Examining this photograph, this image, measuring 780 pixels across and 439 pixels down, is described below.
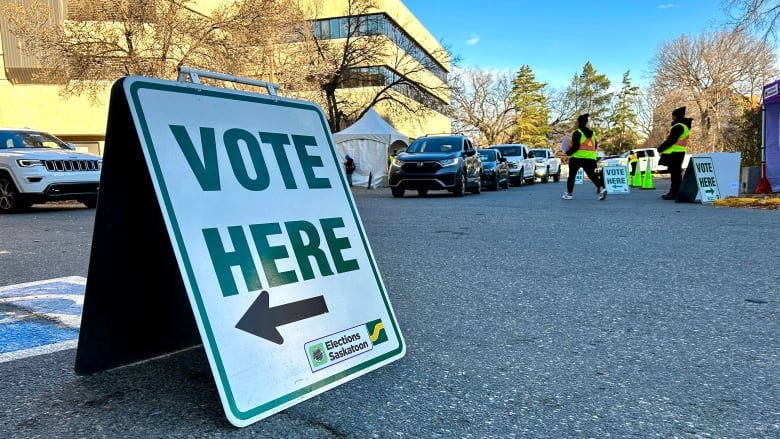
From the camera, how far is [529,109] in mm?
70688

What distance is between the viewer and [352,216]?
8.43 feet

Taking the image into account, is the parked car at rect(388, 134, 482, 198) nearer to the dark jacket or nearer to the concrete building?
the dark jacket

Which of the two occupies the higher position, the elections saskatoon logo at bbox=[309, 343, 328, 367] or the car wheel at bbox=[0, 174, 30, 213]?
the car wheel at bbox=[0, 174, 30, 213]

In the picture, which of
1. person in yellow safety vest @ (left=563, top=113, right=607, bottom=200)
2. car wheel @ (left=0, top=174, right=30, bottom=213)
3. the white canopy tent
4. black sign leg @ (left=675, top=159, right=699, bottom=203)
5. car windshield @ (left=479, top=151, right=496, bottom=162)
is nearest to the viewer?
car wheel @ (left=0, top=174, right=30, bottom=213)

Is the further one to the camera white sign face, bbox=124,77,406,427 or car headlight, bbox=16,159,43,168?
car headlight, bbox=16,159,43,168

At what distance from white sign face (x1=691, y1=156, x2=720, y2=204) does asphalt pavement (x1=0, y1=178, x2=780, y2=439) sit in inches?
271

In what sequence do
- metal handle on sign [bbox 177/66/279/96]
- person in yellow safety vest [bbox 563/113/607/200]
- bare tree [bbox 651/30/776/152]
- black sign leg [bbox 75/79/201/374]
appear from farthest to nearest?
bare tree [bbox 651/30/776/152], person in yellow safety vest [bbox 563/113/607/200], metal handle on sign [bbox 177/66/279/96], black sign leg [bbox 75/79/201/374]

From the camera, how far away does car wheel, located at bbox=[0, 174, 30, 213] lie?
34.1 feet

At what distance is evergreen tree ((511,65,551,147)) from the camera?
69.6m

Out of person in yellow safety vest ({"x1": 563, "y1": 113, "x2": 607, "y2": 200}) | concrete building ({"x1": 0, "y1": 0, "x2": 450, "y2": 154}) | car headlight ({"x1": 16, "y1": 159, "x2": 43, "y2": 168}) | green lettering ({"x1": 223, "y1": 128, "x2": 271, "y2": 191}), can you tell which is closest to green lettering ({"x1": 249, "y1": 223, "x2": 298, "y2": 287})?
green lettering ({"x1": 223, "y1": 128, "x2": 271, "y2": 191})

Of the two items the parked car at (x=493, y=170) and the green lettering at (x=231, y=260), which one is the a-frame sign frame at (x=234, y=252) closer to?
the green lettering at (x=231, y=260)

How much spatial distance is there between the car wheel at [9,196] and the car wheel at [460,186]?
32.8ft

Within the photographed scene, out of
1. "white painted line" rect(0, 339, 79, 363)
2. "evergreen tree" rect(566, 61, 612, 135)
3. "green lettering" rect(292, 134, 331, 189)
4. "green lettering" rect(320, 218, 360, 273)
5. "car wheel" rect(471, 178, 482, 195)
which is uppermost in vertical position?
"evergreen tree" rect(566, 61, 612, 135)

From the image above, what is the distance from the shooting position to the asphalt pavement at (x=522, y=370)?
1.95 m
